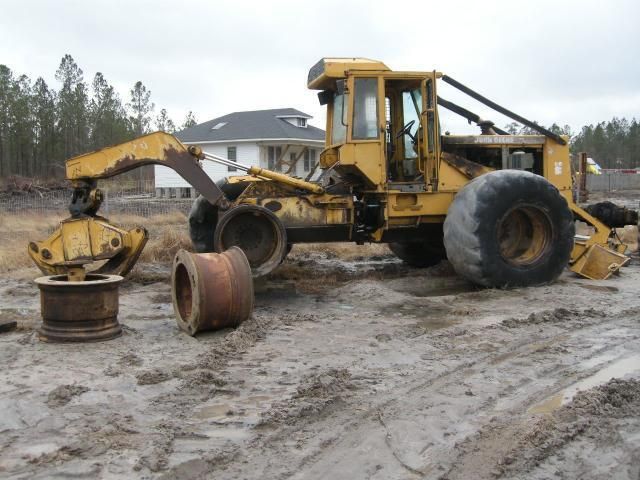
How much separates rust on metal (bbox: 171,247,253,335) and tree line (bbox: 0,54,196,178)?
52.1 m

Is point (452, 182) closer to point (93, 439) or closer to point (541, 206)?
point (541, 206)

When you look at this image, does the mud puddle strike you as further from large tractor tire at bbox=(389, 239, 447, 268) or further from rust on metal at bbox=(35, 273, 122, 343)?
large tractor tire at bbox=(389, 239, 447, 268)

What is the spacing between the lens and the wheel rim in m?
8.88

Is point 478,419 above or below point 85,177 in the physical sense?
below

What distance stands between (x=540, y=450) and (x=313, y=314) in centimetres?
392

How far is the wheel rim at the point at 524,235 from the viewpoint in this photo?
8875 mm

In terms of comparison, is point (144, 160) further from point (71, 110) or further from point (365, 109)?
point (71, 110)

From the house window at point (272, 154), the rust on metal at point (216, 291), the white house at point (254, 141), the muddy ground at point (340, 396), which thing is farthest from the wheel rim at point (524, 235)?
the house window at point (272, 154)

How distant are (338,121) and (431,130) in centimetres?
134

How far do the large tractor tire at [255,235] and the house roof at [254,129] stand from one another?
29.8 meters

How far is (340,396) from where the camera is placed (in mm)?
4633

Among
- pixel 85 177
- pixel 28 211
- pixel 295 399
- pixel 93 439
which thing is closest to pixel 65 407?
pixel 93 439

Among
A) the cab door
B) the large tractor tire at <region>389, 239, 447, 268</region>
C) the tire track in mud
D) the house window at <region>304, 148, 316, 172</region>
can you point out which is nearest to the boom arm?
the cab door

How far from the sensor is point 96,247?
24.9 ft
